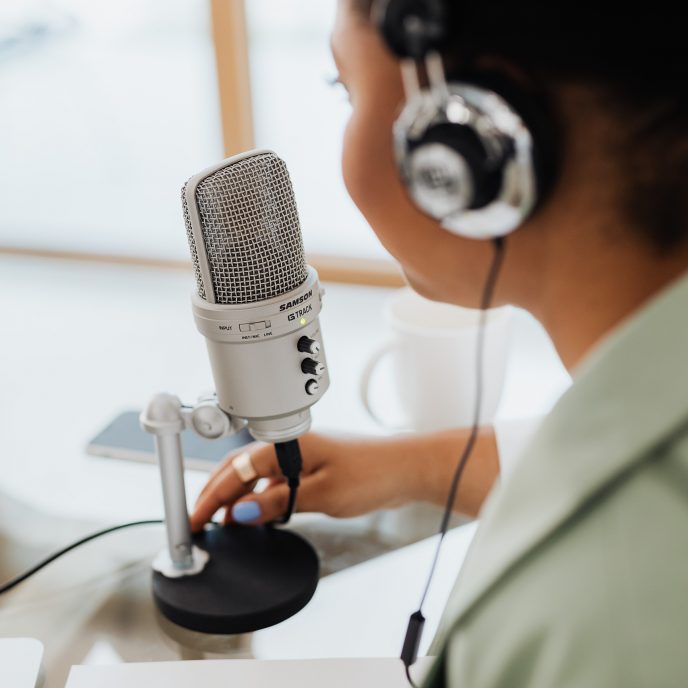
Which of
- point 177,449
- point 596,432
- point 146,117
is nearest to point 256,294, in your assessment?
point 177,449

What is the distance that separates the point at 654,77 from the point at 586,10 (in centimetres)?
4

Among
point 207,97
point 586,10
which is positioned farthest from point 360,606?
point 207,97

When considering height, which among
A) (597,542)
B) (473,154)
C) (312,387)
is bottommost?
(312,387)

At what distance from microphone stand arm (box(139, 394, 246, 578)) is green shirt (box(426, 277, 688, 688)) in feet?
0.87

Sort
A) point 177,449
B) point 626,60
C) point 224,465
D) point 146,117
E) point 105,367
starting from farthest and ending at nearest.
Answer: point 146,117
point 105,367
point 224,465
point 177,449
point 626,60

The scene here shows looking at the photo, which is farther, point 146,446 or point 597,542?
point 146,446

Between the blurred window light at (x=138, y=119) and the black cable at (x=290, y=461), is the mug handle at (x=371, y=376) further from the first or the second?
the blurred window light at (x=138, y=119)

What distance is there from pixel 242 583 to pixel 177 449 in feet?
0.35

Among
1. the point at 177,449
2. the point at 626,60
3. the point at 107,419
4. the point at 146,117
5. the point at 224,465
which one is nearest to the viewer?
the point at 626,60

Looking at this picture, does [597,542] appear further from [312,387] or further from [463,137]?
[312,387]

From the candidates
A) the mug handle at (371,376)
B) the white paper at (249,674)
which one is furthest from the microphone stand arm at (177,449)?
the mug handle at (371,376)

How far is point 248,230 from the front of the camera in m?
0.56

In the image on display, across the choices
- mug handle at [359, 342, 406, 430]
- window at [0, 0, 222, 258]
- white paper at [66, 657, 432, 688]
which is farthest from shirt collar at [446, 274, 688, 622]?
window at [0, 0, 222, 258]

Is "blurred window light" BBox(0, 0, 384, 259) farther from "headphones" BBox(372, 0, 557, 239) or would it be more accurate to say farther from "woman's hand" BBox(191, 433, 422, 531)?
"headphones" BBox(372, 0, 557, 239)
